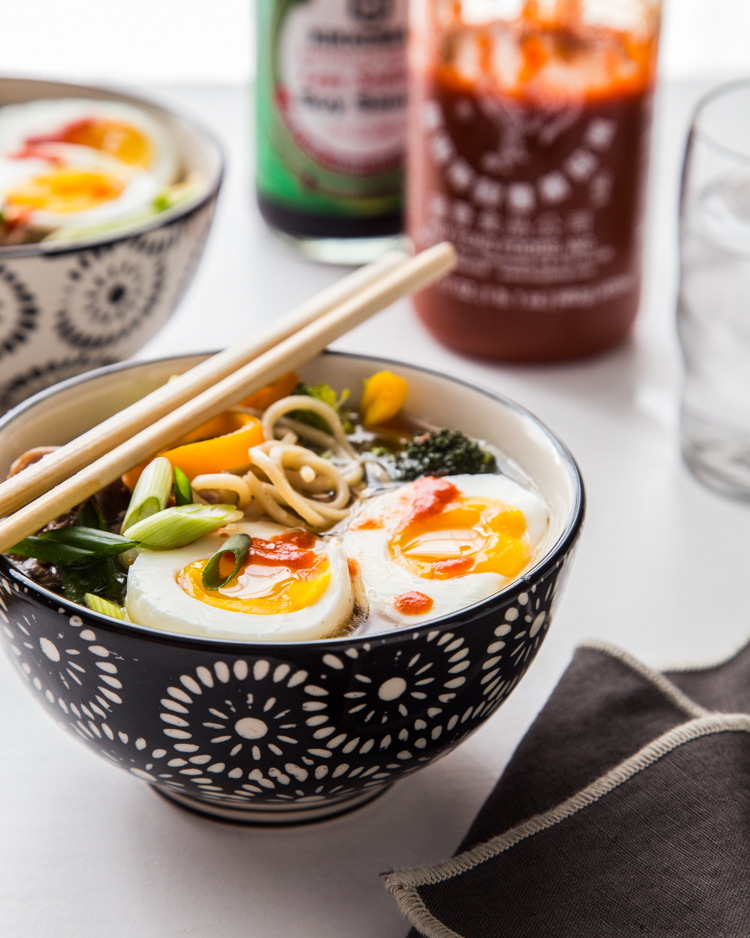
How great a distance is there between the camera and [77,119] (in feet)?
4.87

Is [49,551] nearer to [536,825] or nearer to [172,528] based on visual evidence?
[172,528]

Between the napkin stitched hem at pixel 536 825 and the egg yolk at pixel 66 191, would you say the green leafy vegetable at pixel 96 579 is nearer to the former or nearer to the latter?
the napkin stitched hem at pixel 536 825

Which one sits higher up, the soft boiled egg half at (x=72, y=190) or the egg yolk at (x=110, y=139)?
the egg yolk at (x=110, y=139)

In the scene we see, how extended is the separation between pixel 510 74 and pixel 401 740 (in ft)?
2.83

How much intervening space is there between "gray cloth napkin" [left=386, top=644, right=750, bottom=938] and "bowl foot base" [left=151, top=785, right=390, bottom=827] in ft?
0.34

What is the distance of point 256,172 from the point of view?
1.69 m

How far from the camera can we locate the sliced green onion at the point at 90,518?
807 mm

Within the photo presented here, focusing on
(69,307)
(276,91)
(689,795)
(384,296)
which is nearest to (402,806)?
(689,795)

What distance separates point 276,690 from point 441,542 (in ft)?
0.74

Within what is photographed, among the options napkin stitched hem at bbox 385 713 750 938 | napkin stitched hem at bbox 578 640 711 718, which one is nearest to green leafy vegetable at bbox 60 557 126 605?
napkin stitched hem at bbox 385 713 750 938

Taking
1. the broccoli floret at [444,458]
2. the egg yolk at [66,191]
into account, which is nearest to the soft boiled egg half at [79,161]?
the egg yolk at [66,191]

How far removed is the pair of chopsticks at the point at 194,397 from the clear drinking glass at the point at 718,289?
1.03ft

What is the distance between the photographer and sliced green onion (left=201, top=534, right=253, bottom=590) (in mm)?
728

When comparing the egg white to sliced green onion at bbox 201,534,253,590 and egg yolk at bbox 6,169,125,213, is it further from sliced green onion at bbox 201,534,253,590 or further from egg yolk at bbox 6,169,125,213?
sliced green onion at bbox 201,534,253,590
